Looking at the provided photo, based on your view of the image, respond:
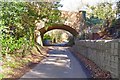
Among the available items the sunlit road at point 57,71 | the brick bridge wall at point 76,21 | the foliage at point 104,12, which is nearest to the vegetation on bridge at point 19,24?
the sunlit road at point 57,71

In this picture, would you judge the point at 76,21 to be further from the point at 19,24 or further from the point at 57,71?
the point at 57,71

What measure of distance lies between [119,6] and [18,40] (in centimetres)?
1232

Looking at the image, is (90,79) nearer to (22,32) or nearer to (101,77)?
(101,77)

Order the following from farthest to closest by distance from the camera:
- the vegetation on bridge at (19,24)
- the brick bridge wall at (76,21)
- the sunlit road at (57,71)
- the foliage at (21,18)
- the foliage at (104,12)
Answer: the brick bridge wall at (76,21) → the foliage at (104,12) → the foliage at (21,18) → the vegetation on bridge at (19,24) → the sunlit road at (57,71)

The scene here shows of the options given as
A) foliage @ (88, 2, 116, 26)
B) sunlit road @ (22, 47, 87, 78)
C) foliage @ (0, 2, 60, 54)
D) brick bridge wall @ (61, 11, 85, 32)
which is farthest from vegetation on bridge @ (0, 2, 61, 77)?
brick bridge wall @ (61, 11, 85, 32)

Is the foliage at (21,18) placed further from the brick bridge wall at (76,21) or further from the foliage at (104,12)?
the brick bridge wall at (76,21)

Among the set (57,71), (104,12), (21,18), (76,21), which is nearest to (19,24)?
(21,18)

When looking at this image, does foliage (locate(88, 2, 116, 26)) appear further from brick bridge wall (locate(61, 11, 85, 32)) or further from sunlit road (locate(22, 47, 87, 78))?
sunlit road (locate(22, 47, 87, 78))

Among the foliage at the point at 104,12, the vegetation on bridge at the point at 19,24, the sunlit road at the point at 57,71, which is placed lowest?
the sunlit road at the point at 57,71

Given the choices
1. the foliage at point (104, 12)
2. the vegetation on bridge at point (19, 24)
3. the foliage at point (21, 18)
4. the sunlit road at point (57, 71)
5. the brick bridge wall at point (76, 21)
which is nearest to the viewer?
the sunlit road at point (57, 71)

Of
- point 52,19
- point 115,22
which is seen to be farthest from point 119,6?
point 52,19

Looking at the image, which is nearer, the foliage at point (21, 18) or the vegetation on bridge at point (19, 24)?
the vegetation on bridge at point (19, 24)

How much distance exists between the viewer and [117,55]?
25.7 feet

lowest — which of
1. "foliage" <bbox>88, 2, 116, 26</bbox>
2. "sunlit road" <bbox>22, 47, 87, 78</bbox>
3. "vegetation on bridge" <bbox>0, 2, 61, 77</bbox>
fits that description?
"sunlit road" <bbox>22, 47, 87, 78</bbox>
